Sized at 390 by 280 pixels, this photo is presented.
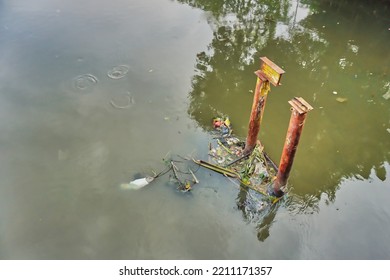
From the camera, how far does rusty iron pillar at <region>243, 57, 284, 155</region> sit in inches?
195

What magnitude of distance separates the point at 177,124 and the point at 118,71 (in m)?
2.50

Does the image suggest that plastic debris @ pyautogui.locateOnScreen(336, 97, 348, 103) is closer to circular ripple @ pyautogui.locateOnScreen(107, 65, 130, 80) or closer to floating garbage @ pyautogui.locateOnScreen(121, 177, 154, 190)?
floating garbage @ pyautogui.locateOnScreen(121, 177, 154, 190)

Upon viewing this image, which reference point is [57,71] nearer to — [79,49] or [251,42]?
[79,49]

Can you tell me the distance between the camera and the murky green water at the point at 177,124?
5.42m

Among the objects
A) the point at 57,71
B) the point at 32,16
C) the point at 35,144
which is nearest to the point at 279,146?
the point at 35,144

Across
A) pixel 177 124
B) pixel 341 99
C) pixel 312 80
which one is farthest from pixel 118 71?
pixel 341 99

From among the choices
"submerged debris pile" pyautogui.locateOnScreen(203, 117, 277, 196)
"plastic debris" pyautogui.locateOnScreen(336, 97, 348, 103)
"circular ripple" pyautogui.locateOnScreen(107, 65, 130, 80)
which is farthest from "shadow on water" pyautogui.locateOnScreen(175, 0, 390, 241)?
"circular ripple" pyautogui.locateOnScreen(107, 65, 130, 80)

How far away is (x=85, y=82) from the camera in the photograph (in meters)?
8.16

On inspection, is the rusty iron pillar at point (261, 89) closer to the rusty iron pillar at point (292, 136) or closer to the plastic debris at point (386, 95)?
the rusty iron pillar at point (292, 136)

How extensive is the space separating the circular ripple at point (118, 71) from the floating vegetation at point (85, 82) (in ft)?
1.33

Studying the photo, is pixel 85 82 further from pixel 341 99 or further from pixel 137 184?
pixel 341 99

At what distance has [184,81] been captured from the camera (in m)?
8.34

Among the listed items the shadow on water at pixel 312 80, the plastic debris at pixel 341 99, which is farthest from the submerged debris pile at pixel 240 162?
the plastic debris at pixel 341 99

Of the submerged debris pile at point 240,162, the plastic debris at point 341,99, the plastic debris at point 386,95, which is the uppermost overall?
the plastic debris at point 386,95
